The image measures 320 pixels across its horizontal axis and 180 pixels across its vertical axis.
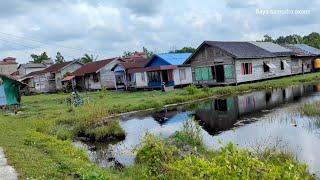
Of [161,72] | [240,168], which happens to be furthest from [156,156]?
[161,72]

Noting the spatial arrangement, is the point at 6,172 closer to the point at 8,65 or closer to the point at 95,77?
the point at 95,77

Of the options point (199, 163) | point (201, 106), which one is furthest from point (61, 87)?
point (199, 163)

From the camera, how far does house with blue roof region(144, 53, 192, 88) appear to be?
142 ft

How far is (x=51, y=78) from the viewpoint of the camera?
64.8 m

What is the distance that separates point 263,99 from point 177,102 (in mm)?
6166

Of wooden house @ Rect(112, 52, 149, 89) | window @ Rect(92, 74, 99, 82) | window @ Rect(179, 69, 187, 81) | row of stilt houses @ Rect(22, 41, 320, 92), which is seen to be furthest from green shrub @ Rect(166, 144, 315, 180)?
window @ Rect(92, 74, 99, 82)

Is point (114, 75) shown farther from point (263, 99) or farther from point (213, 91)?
point (263, 99)

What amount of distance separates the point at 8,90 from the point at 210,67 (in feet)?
61.6

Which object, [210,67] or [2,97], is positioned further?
[210,67]

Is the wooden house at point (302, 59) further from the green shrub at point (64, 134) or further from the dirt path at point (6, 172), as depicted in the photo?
the dirt path at point (6, 172)

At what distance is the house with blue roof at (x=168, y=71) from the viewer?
43156mm

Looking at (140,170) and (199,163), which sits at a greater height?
(199,163)

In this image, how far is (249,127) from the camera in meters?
18.6

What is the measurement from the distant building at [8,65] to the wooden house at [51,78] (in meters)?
26.4
